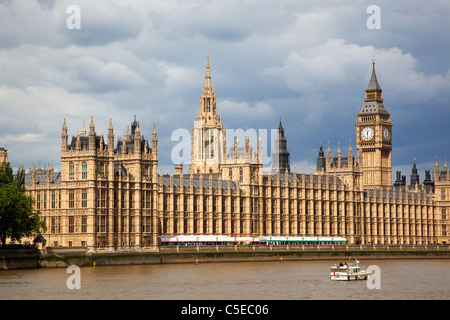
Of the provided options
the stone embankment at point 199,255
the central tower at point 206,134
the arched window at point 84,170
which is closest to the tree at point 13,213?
the stone embankment at point 199,255

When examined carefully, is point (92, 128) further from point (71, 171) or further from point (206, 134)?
point (206, 134)

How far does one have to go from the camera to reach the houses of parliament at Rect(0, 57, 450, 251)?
129875 mm

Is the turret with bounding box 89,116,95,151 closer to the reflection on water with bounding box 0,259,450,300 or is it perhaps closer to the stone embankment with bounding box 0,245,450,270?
the stone embankment with bounding box 0,245,450,270

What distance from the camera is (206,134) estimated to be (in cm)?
18938

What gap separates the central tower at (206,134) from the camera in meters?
187

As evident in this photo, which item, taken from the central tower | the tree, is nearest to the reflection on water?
the tree

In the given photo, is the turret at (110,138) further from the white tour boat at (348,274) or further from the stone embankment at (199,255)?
the white tour boat at (348,274)

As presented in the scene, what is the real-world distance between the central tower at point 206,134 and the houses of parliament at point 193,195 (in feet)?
0.64

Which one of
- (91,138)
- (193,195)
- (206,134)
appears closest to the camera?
(91,138)

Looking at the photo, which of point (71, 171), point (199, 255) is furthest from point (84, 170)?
point (199, 255)

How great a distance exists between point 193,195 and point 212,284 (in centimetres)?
6245
